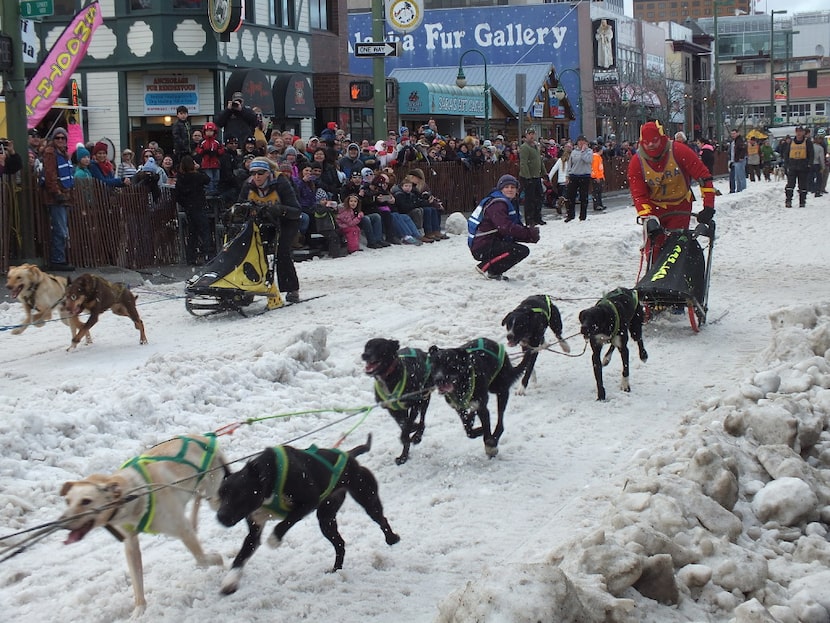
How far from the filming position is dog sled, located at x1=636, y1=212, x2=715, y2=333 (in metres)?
9.23

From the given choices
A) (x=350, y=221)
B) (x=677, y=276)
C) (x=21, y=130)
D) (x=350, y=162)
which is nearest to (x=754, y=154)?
(x=350, y=162)

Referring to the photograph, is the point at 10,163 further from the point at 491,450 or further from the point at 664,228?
the point at 491,450

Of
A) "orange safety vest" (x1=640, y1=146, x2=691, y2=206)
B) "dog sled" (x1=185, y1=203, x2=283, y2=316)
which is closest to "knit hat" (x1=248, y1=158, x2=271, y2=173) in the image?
"dog sled" (x1=185, y1=203, x2=283, y2=316)

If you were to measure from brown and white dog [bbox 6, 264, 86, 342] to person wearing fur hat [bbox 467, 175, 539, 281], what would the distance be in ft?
15.5

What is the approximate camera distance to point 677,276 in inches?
365

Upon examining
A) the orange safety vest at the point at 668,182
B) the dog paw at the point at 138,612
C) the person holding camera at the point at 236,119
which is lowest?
the dog paw at the point at 138,612

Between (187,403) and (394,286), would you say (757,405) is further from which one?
(394,286)

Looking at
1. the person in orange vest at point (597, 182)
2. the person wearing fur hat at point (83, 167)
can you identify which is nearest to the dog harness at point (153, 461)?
the person wearing fur hat at point (83, 167)

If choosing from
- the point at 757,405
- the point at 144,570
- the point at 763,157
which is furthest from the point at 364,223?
the point at 763,157

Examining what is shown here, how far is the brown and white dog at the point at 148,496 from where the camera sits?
3846 millimetres

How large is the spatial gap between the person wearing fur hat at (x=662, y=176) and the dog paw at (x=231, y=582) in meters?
6.58

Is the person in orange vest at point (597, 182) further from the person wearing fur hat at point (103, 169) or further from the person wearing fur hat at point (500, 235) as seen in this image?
the person wearing fur hat at point (103, 169)

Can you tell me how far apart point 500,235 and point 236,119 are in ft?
18.6

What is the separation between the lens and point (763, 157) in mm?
36938
